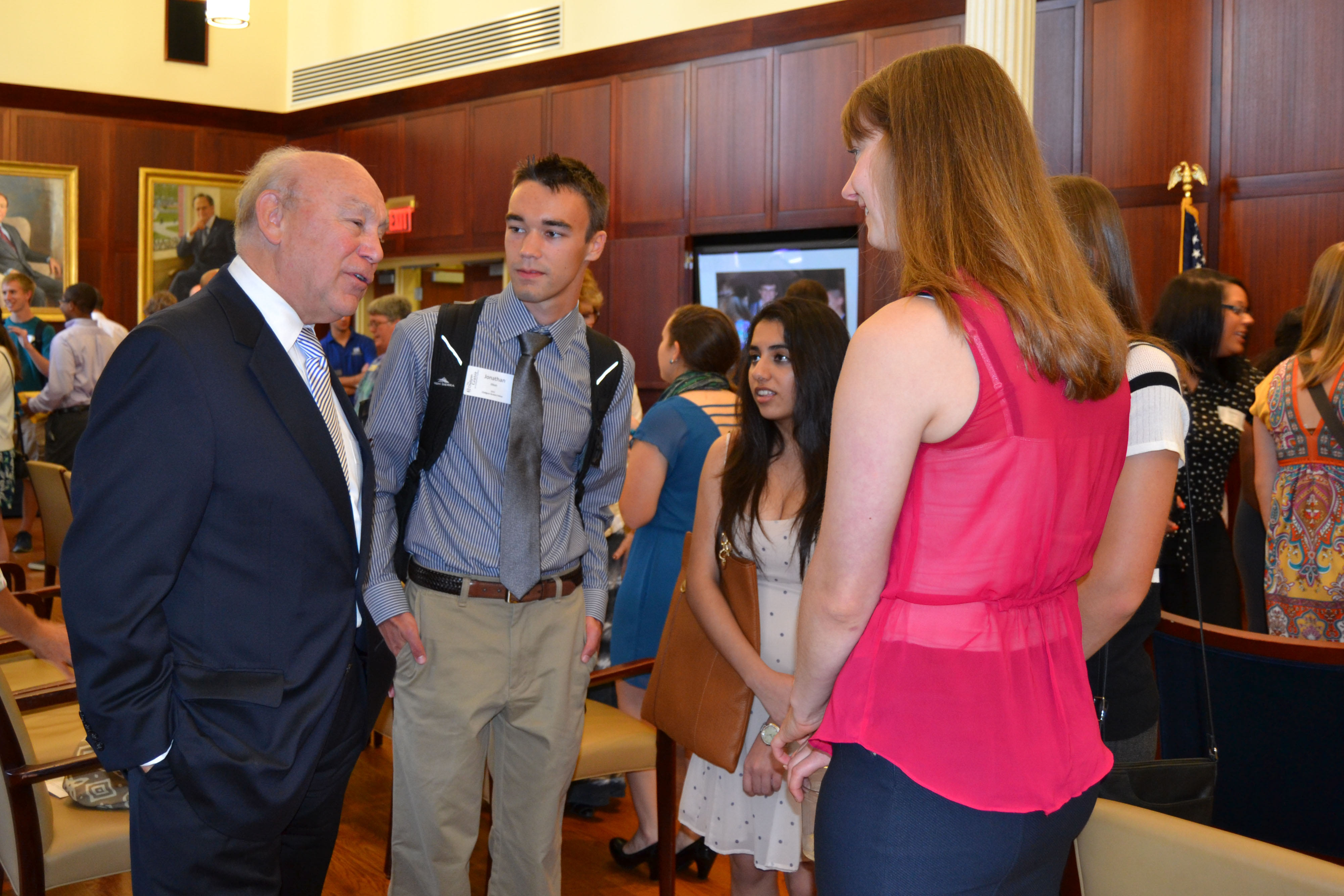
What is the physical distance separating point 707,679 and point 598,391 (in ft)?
2.23

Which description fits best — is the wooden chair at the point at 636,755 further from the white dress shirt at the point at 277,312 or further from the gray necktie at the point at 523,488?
the white dress shirt at the point at 277,312

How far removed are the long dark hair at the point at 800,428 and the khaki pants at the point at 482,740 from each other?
456 millimetres

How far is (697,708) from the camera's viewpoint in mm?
2201

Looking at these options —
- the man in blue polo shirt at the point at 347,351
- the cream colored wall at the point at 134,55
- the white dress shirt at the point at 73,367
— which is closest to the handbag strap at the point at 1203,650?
the man in blue polo shirt at the point at 347,351

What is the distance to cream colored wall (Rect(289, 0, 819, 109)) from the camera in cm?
808

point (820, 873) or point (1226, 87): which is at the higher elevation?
point (1226, 87)

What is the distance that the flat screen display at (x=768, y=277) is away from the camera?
742 centimetres

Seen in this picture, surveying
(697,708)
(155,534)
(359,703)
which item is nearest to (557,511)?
(697,708)

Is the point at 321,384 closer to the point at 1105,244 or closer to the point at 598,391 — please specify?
the point at 598,391

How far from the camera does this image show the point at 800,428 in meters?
2.22

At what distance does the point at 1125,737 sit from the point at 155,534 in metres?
1.74

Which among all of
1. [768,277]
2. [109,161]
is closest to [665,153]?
[768,277]

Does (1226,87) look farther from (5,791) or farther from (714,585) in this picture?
(5,791)

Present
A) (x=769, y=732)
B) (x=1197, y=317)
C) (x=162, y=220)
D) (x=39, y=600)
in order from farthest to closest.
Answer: (x=162, y=220), (x=39, y=600), (x=1197, y=317), (x=769, y=732)
